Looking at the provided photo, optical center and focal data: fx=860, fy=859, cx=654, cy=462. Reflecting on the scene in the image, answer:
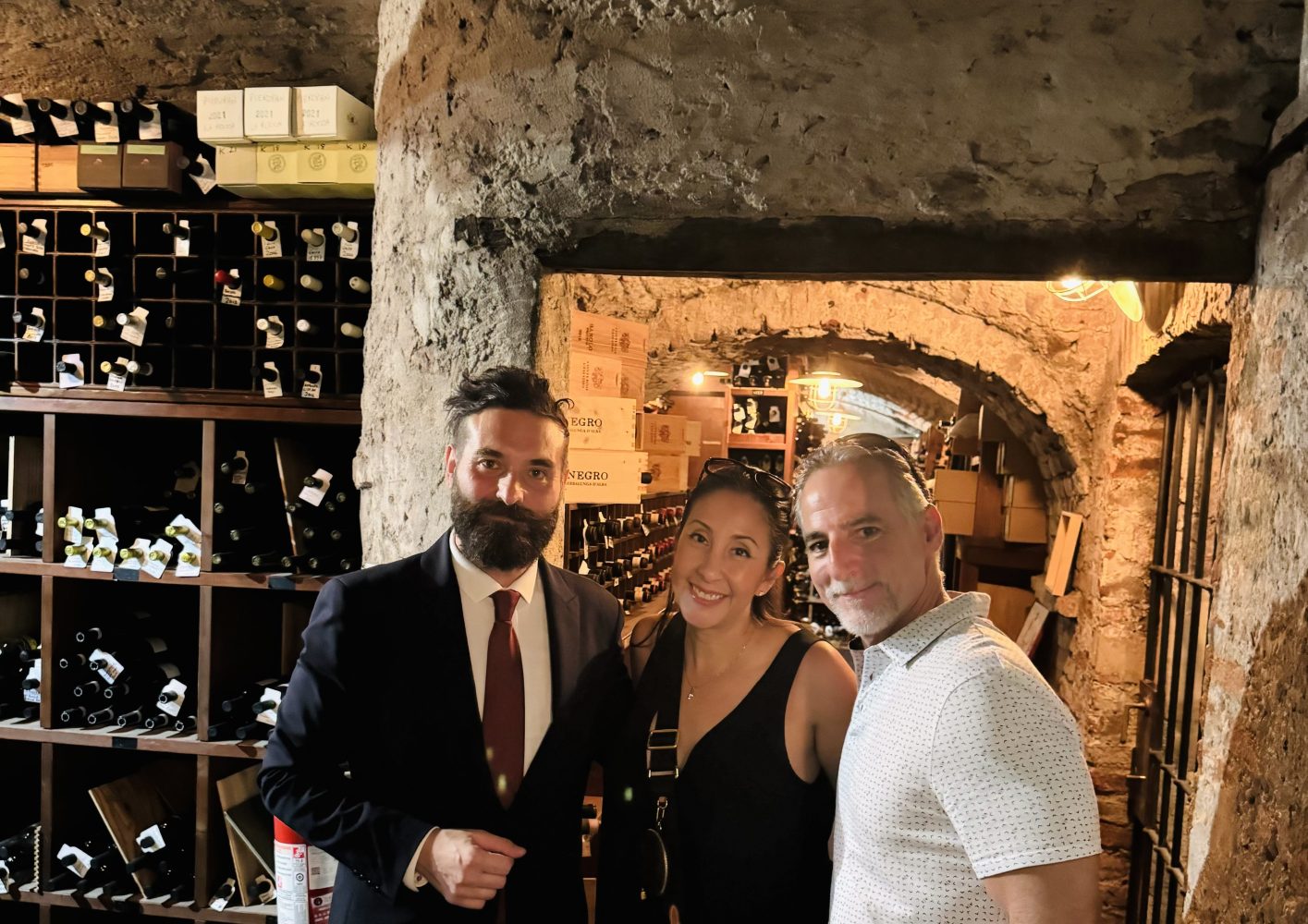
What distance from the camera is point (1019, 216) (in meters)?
1.87

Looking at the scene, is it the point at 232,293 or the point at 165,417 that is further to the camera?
the point at 165,417

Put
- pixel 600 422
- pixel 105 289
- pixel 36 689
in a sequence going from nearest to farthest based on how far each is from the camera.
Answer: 1. pixel 600 422
2. pixel 105 289
3. pixel 36 689

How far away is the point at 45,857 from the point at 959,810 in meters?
3.21

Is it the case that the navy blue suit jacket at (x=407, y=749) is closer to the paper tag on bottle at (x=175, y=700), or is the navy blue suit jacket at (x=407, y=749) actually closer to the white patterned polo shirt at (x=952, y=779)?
the white patterned polo shirt at (x=952, y=779)

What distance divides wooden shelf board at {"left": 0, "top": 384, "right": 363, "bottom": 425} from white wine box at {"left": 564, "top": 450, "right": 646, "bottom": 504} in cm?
89

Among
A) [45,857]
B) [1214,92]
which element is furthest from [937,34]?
[45,857]

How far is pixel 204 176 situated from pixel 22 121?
684mm

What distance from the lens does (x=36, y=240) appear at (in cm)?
300

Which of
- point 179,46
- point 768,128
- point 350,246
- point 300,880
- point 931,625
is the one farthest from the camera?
point 179,46

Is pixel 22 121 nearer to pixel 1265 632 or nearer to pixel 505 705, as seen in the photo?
pixel 505 705

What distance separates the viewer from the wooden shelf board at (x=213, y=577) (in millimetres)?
2861

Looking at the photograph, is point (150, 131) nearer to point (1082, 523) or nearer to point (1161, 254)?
point (1161, 254)

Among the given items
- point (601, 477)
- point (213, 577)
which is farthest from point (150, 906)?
point (601, 477)

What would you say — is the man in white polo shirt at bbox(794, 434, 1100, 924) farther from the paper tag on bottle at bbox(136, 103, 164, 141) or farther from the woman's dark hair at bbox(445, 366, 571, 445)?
the paper tag on bottle at bbox(136, 103, 164, 141)
